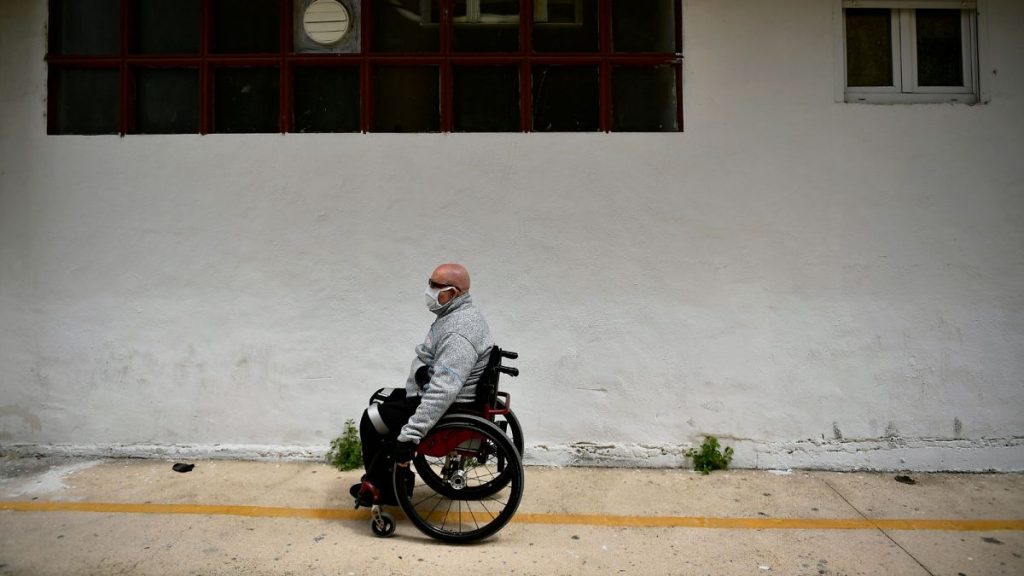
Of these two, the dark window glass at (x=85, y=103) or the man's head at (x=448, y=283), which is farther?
the dark window glass at (x=85, y=103)

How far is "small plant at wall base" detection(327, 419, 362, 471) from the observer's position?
465cm

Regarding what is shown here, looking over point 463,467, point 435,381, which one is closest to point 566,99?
point 435,381

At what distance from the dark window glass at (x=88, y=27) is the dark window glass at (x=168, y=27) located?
0.18m

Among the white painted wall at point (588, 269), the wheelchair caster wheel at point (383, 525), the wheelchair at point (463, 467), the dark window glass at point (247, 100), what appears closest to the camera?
the wheelchair at point (463, 467)

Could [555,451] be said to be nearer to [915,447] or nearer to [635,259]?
[635,259]

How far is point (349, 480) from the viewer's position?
4449mm

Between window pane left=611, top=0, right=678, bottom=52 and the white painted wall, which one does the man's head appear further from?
window pane left=611, top=0, right=678, bottom=52

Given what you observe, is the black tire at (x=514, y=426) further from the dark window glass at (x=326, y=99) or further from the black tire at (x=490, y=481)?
the dark window glass at (x=326, y=99)

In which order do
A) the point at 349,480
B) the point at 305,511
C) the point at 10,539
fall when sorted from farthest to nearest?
1. the point at 349,480
2. the point at 305,511
3. the point at 10,539

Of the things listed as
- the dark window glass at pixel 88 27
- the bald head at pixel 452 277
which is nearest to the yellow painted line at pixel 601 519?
the bald head at pixel 452 277

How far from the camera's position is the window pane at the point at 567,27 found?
4.89 m

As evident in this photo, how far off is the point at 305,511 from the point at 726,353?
314 centimetres

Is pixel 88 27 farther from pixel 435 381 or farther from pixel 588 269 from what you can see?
pixel 588 269

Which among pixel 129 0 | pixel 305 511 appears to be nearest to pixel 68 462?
pixel 305 511
